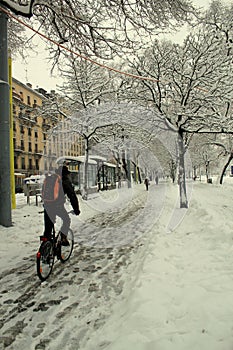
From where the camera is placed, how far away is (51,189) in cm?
548

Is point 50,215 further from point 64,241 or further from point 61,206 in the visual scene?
point 64,241

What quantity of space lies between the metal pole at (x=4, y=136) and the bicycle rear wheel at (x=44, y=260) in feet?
14.8

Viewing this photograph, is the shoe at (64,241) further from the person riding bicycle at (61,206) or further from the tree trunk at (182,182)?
the tree trunk at (182,182)

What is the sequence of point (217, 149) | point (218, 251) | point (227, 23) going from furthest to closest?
1. point (217, 149)
2. point (227, 23)
3. point (218, 251)

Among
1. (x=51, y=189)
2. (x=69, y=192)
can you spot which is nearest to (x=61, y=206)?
(x=69, y=192)

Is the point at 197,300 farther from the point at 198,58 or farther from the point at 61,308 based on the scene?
the point at 198,58

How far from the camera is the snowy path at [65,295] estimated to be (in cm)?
328

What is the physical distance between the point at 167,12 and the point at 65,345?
27.6 feet

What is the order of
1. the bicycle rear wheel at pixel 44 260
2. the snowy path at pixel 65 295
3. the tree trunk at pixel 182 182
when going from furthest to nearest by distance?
1. the tree trunk at pixel 182 182
2. the bicycle rear wheel at pixel 44 260
3. the snowy path at pixel 65 295

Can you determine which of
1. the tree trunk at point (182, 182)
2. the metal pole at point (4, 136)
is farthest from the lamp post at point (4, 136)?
the tree trunk at point (182, 182)

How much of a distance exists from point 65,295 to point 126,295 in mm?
953

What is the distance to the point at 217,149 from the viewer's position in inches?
1866

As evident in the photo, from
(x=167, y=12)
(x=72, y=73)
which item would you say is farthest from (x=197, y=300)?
(x=72, y=73)

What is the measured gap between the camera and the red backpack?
5473 mm
